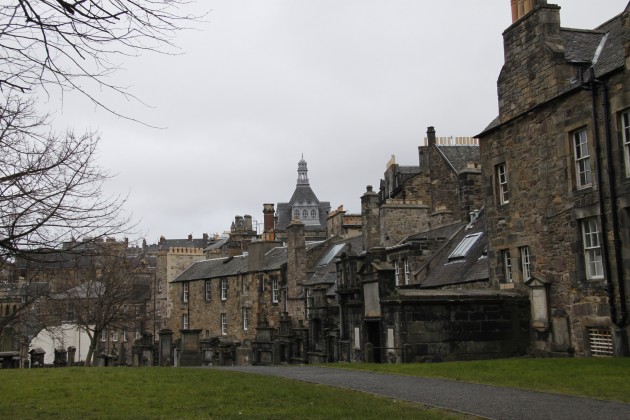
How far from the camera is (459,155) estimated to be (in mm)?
48094

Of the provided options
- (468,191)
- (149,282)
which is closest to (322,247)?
(468,191)

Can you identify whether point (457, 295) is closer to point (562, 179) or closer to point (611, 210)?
point (562, 179)

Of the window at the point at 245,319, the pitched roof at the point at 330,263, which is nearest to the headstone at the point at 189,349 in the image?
the pitched roof at the point at 330,263

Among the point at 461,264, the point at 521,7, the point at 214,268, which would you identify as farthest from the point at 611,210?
the point at 214,268

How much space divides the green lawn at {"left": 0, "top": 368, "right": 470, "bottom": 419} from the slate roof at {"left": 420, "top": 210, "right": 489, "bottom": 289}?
40.0 ft

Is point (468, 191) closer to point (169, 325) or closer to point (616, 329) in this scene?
point (616, 329)

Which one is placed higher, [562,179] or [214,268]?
[562,179]

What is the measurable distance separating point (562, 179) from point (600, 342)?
4539 millimetres

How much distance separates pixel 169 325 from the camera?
58688mm

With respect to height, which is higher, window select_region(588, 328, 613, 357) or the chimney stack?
the chimney stack

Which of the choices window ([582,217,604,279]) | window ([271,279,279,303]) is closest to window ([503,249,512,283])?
window ([582,217,604,279])

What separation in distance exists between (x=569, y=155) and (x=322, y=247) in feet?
89.4

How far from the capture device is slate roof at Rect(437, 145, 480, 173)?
154 ft

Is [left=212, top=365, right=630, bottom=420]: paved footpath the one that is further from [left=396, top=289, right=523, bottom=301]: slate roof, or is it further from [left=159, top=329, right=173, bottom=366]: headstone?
[left=159, top=329, right=173, bottom=366]: headstone
